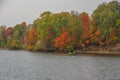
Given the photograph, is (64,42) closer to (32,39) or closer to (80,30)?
(80,30)

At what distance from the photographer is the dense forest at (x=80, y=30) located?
3364 inches

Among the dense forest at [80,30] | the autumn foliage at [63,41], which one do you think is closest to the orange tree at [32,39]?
the dense forest at [80,30]

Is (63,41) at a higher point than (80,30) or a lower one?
lower

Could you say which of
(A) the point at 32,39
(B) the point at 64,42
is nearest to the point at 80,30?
(B) the point at 64,42

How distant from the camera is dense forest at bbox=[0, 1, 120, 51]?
8544 centimetres

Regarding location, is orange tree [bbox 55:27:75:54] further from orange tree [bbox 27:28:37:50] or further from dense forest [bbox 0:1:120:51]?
orange tree [bbox 27:28:37:50]

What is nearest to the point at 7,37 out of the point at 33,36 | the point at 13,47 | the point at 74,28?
the point at 13,47

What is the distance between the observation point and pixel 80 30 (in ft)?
301

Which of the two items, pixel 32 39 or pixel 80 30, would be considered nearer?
pixel 80 30

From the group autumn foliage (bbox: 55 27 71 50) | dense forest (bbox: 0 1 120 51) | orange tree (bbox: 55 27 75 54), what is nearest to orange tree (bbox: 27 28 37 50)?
dense forest (bbox: 0 1 120 51)

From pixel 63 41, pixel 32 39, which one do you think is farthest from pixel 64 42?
pixel 32 39

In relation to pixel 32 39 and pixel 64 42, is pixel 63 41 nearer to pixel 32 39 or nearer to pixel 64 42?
pixel 64 42

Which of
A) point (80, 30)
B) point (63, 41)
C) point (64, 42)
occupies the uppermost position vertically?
point (80, 30)

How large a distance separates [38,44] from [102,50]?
2055 cm
